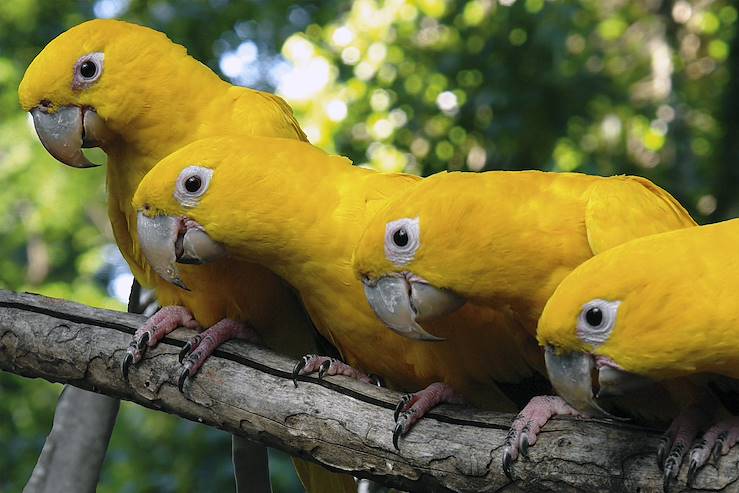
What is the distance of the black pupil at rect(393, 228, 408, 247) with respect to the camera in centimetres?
233

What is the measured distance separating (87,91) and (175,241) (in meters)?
0.72

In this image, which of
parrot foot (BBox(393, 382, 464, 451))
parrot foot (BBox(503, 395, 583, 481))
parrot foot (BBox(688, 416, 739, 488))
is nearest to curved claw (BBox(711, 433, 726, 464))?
parrot foot (BBox(688, 416, 739, 488))

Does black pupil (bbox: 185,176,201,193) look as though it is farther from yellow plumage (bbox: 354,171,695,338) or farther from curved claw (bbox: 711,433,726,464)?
curved claw (bbox: 711,433,726,464)

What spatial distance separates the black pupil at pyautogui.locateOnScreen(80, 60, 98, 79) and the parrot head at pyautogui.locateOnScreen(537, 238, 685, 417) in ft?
5.98

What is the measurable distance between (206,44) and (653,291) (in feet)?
15.1

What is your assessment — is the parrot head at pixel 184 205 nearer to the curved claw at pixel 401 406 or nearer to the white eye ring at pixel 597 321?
the curved claw at pixel 401 406

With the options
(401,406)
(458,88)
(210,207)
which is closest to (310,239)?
(210,207)

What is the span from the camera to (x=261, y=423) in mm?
2654

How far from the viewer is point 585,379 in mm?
2031

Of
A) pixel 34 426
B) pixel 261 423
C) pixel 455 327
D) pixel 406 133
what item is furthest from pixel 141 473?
pixel 455 327

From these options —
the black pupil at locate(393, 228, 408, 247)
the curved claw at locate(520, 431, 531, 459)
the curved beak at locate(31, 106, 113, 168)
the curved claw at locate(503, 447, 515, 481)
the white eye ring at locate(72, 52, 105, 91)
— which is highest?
the white eye ring at locate(72, 52, 105, 91)

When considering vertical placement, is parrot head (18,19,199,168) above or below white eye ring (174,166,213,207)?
above

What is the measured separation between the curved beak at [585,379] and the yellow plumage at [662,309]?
31mm

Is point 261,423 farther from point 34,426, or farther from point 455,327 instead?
point 34,426
